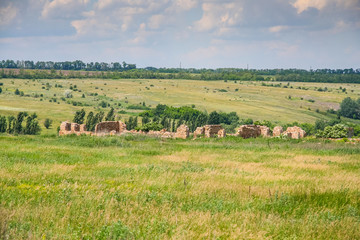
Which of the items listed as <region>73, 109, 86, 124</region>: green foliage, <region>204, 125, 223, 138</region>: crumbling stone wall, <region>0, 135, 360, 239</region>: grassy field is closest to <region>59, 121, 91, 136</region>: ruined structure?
<region>204, 125, 223, 138</region>: crumbling stone wall

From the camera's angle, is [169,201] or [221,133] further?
[221,133]

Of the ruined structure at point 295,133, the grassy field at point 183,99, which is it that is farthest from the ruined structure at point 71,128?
the grassy field at point 183,99

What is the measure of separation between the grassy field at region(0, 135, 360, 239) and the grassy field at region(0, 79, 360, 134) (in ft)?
194

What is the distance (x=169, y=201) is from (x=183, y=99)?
10789 cm

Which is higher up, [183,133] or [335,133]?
[335,133]

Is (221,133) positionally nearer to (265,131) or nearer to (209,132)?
(209,132)

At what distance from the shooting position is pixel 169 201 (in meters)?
7.98

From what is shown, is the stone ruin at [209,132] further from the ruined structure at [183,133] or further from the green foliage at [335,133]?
the green foliage at [335,133]

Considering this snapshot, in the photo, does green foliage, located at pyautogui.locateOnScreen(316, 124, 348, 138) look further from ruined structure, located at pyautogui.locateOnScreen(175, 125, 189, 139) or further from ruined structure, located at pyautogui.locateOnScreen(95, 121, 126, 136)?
ruined structure, located at pyautogui.locateOnScreen(95, 121, 126, 136)

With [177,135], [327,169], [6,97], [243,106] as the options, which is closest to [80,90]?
[6,97]

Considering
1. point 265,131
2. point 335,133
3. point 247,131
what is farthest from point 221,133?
point 335,133

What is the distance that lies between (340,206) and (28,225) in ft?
22.3

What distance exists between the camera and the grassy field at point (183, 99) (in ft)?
287

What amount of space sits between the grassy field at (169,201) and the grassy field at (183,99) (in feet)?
194
